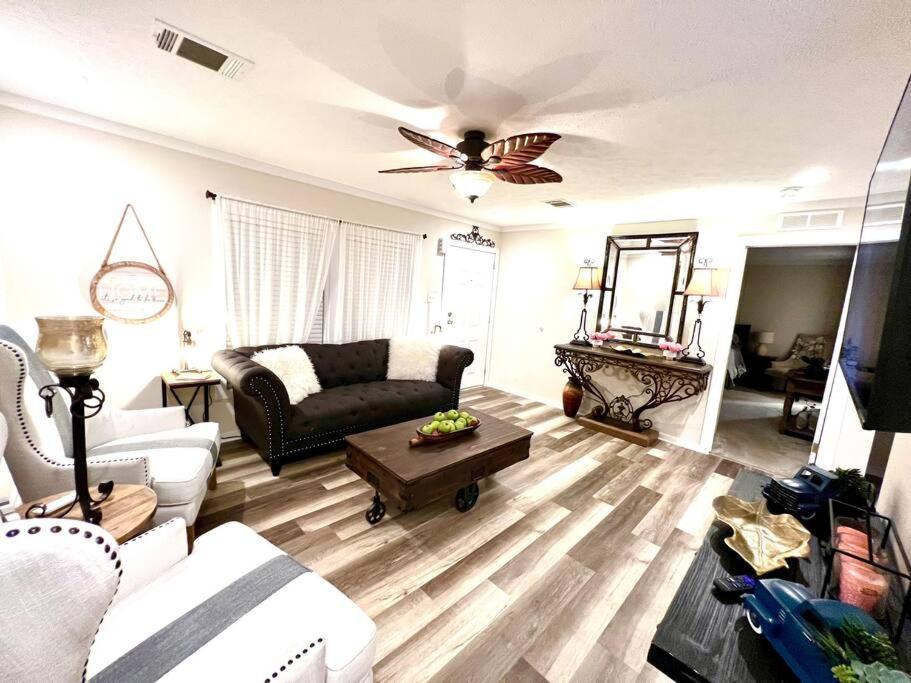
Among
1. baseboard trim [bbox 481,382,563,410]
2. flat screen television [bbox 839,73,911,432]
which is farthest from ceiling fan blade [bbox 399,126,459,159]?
baseboard trim [bbox 481,382,563,410]

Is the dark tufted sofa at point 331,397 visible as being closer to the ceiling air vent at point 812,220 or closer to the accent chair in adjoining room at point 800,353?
the ceiling air vent at point 812,220

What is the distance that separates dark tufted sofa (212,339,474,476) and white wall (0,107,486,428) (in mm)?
539

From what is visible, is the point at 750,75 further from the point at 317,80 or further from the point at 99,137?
the point at 99,137

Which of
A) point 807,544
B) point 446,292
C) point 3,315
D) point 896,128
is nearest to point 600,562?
point 807,544

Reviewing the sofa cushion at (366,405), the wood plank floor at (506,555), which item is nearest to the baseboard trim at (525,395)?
the wood plank floor at (506,555)

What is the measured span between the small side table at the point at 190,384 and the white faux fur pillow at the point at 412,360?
5.30 ft

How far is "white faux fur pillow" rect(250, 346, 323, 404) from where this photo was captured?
2930mm

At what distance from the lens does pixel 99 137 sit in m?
2.42

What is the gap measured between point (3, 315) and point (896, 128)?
428 cm

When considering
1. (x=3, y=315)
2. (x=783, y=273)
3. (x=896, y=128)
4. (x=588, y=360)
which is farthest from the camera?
(x=783, y=273)

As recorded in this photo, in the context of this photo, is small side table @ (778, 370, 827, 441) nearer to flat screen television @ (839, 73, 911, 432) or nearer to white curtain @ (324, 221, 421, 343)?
flat screen television @ (839, 73, 911, 432)

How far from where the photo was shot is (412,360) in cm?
389

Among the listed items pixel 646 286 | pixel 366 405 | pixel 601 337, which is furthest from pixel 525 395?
pixel 366 405

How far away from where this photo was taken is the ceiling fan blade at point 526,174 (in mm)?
2021
